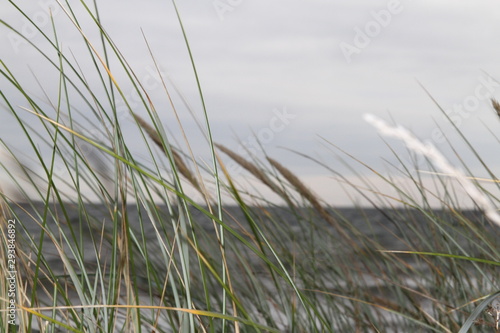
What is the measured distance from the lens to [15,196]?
37.4 inches

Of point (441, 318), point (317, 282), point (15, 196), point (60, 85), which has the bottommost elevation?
point (441, 318)

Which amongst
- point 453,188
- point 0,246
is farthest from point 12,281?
point 453,188

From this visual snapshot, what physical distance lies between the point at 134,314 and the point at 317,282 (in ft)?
2.68

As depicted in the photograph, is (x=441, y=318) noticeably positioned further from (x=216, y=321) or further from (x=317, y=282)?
(x=216, y=321)

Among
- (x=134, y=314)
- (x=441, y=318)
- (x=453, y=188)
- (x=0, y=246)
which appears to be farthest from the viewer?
(x=453, y=188)

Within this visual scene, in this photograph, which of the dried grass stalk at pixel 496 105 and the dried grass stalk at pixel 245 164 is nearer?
the dried grass stalk at pixel 496 105

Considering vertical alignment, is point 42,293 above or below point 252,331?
above

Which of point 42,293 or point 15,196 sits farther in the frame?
point 42,293

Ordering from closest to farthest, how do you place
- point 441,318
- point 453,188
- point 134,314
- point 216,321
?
point 134,314 → point 216,321 → point 441,318 → point 453,188

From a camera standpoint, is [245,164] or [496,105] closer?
[496,105]

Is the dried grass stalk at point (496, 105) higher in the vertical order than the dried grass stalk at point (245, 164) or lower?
lower

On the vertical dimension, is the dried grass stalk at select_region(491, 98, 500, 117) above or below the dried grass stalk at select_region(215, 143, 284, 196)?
below

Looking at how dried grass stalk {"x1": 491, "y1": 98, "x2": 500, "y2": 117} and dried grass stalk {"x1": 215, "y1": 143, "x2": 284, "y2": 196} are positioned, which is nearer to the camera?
dried grass stalk {"x1": 491, "y1": 98, "x2": 500, "y2": 117}

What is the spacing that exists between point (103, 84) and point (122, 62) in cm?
8
